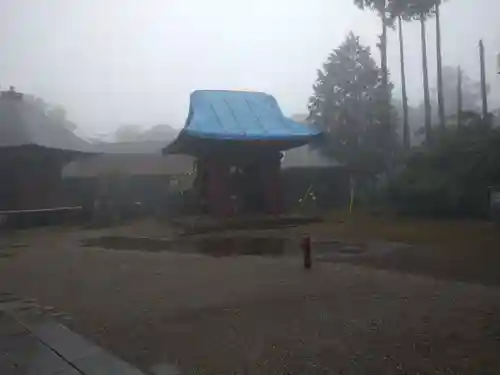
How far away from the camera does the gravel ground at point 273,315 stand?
447 cm

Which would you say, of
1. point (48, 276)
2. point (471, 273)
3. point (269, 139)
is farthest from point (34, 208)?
point (471, 273)

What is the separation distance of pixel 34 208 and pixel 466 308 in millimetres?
19041

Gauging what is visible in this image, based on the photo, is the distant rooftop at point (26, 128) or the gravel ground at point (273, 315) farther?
the distant rooftop at point (26, 128)

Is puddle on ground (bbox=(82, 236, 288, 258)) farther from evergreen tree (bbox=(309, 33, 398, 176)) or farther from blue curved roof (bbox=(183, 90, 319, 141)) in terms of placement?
evergreen tree (bbox=(309, 33, 398, 176))

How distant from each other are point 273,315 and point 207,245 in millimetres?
6774

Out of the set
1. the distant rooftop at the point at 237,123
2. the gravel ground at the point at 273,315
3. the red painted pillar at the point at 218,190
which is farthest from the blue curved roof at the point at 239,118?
the gravel ground at the point at 273,315

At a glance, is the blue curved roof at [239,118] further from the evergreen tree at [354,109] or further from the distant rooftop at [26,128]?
the distant rooftop at [26,128]

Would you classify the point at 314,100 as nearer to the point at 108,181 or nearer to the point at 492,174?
the point at 108,181

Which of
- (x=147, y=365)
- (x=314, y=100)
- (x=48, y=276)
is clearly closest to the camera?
(x=147, y=365)

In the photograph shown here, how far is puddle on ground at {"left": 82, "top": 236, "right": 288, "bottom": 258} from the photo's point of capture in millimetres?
11484

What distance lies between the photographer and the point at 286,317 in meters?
5.89

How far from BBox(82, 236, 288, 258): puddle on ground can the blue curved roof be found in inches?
199

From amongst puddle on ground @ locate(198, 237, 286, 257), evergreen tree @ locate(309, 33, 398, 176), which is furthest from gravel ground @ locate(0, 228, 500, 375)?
evergreen tree @ locate(309, 33, 398, 176)

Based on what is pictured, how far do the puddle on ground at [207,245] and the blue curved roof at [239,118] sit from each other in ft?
16.6
